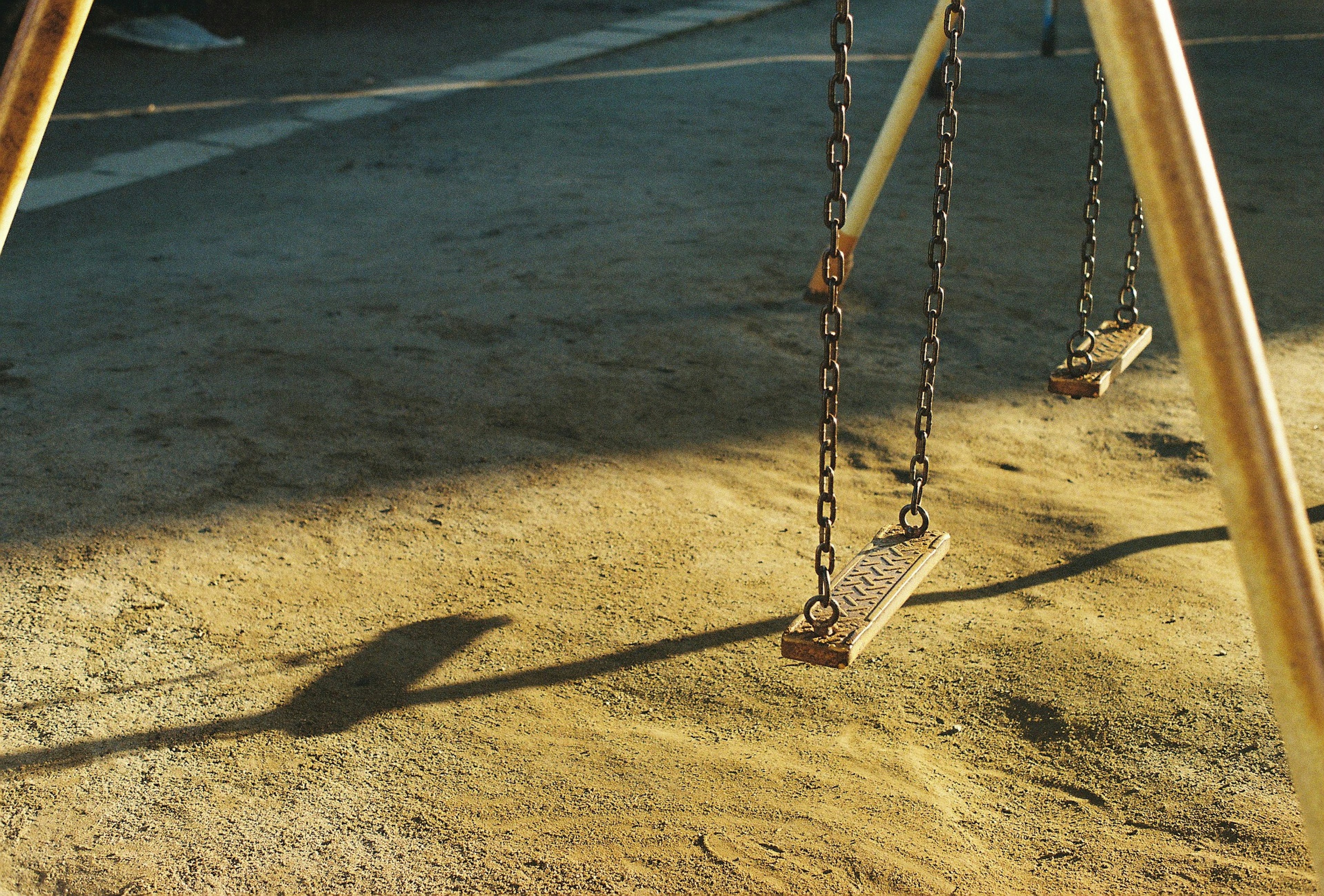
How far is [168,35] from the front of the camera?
29.5 ft

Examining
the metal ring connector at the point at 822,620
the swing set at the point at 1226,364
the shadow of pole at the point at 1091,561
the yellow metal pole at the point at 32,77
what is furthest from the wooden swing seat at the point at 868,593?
the yellow metal pole at the point at 32,77

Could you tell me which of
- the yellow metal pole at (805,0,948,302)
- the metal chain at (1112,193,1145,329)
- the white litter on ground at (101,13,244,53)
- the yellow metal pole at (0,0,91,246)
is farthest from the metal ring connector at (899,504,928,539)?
the white litter on ground at (101,13,244,53)

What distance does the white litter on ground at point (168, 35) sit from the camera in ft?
29.2

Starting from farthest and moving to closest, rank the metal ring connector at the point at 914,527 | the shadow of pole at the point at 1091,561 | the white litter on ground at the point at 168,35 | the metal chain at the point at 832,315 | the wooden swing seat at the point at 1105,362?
the white litter on ground at the point at 168,35 < the wooden swing seat at the point at 1105,362 < the shadow of pole at the point at 1091,561 < the metal ring connector at the point at 914,527 < the metal chain at the point at 832,315

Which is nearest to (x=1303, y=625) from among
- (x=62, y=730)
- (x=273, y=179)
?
(x=62, y=730)

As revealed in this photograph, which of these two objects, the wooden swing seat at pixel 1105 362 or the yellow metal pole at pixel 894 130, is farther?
the yellow metal pole at pixel 894 130

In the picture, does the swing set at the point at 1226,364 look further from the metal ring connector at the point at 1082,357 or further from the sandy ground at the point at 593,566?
the metal ring connector at the point at 1082,357

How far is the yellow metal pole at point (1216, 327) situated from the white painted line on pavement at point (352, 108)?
5.21m

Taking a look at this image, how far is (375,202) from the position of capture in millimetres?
5391

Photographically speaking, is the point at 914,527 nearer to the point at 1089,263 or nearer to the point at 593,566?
the point at 593,566

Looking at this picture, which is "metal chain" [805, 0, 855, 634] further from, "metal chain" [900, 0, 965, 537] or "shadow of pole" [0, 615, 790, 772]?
"shadow of pole" [0, 615, 790, 772]

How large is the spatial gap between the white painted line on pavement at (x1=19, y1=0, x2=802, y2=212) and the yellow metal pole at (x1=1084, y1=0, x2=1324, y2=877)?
5209 mm

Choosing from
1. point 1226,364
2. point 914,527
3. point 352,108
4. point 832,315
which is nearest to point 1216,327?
point 1226,364

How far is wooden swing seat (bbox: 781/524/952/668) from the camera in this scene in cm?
190
